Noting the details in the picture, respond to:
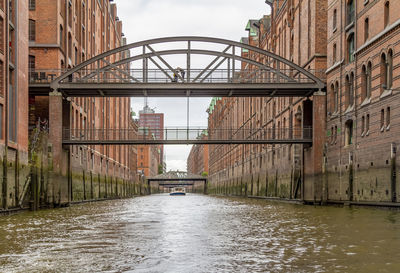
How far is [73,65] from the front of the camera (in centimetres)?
4259

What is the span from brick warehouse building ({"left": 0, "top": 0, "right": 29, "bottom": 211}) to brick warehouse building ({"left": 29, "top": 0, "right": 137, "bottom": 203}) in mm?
5796

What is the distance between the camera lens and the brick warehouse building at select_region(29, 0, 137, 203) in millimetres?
36375

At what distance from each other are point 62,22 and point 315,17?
18202mm

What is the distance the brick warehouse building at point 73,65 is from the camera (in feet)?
119

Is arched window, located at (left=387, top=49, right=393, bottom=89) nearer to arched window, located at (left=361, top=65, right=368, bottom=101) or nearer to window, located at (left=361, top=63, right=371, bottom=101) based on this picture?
window, located at (left=361, top=63, right=371, bottom=101)

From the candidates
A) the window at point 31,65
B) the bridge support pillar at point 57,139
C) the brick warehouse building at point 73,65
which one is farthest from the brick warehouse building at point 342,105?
the window at point 31,65

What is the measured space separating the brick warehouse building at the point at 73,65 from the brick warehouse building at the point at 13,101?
580 cm

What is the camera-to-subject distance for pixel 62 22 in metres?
38.7

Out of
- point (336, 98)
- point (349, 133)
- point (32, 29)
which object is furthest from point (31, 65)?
point (349, 133)

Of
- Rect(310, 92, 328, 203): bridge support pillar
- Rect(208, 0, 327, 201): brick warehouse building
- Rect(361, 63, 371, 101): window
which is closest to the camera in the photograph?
Rect(361, 63, 371, 101): window

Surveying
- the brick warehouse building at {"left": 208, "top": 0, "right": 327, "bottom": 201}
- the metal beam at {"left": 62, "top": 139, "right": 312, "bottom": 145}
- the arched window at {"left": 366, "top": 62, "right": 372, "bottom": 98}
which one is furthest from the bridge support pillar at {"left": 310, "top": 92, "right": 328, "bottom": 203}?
the arched window at {"left": 366, "top": 62, "right": 372, "bottom": 98}

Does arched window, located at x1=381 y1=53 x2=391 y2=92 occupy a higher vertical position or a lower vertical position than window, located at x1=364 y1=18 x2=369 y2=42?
lower

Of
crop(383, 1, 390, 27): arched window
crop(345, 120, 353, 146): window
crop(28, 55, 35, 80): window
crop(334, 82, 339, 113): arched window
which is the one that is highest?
crop(383, 1, 390, 27): arched window

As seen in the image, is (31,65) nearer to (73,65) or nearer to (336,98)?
(73,65)
